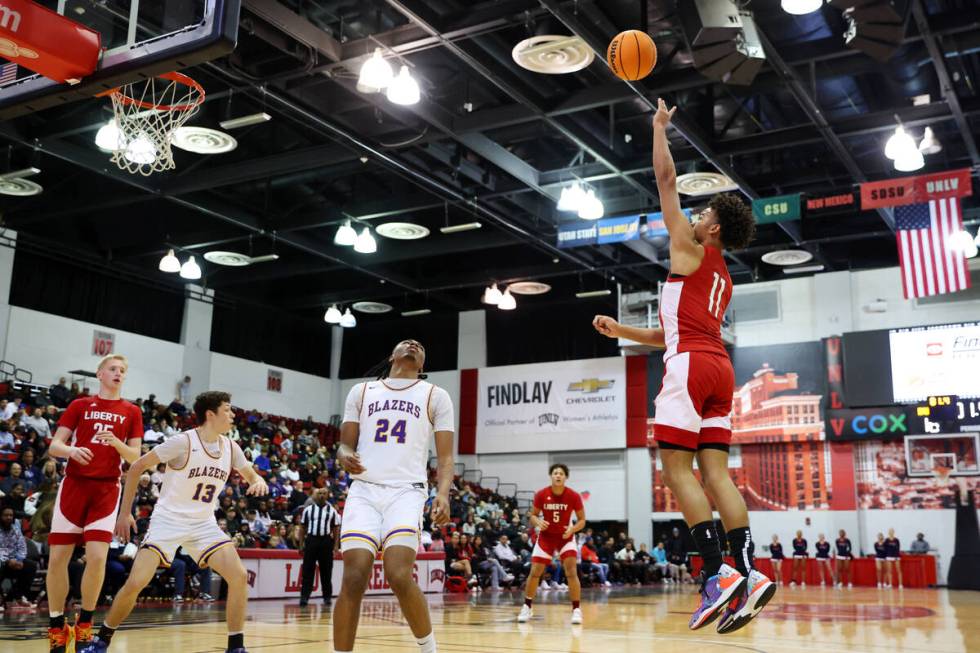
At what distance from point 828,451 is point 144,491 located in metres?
18.4

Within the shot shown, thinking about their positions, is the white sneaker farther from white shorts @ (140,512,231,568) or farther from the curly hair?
the curly hair

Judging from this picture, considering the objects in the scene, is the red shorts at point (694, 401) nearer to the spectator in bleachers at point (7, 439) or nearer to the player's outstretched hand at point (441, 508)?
the player's outstretched hand at point (441, 508)

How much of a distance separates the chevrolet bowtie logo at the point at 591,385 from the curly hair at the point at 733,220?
2450 centimetres

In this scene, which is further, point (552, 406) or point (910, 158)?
point (552, 406)

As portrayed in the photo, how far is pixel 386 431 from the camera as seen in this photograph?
511 centimetres

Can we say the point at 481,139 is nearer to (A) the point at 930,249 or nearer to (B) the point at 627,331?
(A) the point at 930,249

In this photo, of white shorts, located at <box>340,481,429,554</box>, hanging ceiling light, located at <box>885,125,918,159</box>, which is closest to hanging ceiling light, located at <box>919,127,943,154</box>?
hanging ceiling light, located at <box>885,125,918,159</box>

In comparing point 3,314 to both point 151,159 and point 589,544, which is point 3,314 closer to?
point 151,159

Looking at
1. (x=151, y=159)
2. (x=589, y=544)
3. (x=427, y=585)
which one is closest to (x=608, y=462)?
(x=589, y=544)

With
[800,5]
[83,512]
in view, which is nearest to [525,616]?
[83,512]

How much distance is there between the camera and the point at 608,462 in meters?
29.2

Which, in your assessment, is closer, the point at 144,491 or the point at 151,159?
the point at 151,159

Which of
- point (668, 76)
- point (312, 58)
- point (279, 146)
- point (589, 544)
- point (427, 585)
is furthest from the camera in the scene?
point (589, 544)

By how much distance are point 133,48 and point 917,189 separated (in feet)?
46.4
